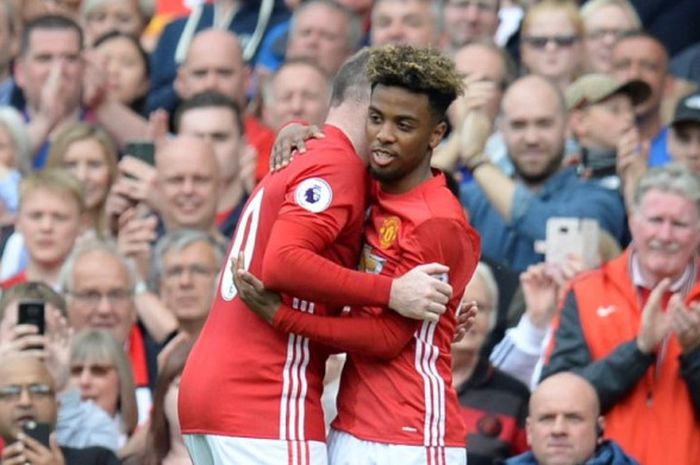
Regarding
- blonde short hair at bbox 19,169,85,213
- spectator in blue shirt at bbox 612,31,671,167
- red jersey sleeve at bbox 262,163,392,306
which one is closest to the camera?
red jersey sleeve at bbox 262,163,392,306

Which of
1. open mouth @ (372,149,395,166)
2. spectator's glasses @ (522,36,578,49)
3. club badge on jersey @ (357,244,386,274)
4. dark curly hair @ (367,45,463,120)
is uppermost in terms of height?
spectator's glasses @ (522,36,578,49)

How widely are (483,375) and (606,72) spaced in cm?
317

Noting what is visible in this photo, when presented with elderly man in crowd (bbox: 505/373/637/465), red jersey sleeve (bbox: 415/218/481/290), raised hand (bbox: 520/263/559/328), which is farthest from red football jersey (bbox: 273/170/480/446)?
raised hand (bbox: 520/263/559/328)

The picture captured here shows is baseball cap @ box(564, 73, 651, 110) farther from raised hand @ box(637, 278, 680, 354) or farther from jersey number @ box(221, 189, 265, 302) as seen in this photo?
jersey number @ box(221, 189, 265, 302)

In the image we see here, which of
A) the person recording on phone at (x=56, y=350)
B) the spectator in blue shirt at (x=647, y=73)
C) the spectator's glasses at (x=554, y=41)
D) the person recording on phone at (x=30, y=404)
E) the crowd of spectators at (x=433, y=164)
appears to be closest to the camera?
the crowd of spectators at (x=433, y=164)

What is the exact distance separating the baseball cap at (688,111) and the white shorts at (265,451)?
4244 millimetres

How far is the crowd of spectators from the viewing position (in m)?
9.77

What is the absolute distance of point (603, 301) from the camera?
988cm

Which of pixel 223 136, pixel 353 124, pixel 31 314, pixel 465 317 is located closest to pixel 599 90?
pixel 223 136

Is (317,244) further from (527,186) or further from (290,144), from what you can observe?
(527,186)

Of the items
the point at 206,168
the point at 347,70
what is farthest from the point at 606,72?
the point at 347,70

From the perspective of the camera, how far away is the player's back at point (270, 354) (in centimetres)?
749

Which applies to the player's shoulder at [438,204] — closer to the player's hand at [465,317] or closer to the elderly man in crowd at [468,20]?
the player's hand at [465,317]

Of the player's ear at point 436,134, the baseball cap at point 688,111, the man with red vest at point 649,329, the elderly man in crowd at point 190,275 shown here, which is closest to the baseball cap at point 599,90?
the baseball cap at point 688,111
